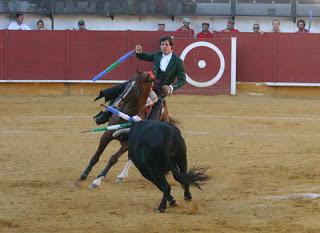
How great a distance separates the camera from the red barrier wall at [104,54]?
16797 mm

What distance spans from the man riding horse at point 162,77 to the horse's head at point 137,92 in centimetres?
19

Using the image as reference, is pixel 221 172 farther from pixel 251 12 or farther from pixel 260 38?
pixel 251 12

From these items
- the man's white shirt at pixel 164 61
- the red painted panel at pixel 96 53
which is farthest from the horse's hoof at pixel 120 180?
the red painted panel at pixel 96 53

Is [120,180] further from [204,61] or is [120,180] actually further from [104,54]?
[104,54]

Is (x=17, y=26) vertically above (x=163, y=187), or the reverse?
(x=17, y=26)

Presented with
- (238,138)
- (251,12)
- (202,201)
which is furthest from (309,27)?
(202,201)

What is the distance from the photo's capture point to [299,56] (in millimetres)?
16812

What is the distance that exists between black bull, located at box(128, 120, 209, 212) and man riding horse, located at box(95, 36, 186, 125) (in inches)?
57.5

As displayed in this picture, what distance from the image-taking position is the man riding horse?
7.84m

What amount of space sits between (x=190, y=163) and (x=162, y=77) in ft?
4.12

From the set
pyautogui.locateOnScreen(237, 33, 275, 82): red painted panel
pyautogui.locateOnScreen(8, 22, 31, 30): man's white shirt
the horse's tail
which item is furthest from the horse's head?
pyautogui.locateOnScreen(8, 22, 31, 30): man's white shirt

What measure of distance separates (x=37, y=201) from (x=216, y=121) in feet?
21.0

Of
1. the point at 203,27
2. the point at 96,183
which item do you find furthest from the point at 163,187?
the point at 203,27

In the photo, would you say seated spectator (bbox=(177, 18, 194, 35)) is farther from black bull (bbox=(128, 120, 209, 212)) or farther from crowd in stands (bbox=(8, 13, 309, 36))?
black bull (bbox=(128, 120, 209, 212))
